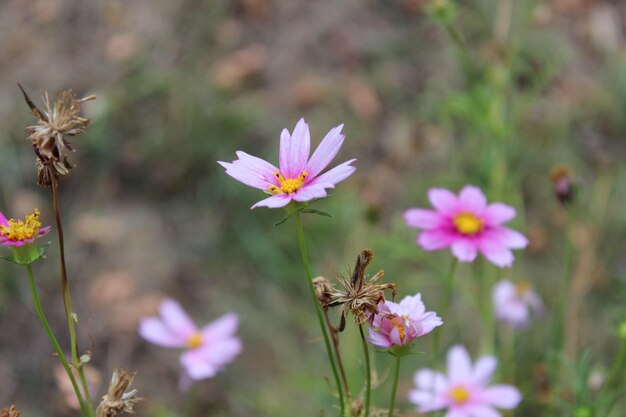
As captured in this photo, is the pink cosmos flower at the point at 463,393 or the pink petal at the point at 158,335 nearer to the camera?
the pink cosmos flower at the point at 463,393

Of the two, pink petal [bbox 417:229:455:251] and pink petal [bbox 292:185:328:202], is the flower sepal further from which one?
pink petal [bbox 417:229:455:251]

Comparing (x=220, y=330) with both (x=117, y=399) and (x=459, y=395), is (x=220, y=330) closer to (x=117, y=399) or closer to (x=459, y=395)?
(x=459, y=395)

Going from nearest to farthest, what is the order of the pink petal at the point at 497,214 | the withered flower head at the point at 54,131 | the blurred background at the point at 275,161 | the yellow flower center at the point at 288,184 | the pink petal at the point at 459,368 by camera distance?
the withered flower head at the point at 54,131
the yellow flower center at the point at 288,184
the pink petal at the point at 497,214
the pink petal at the point at 459,368
the blurred background at the point at 275,161

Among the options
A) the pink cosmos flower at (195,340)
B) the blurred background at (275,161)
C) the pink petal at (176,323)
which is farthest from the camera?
the blurred background at (275,161)

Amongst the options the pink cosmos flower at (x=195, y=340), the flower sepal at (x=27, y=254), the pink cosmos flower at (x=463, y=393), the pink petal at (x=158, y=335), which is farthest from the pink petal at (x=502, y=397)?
the flower sepal at (x=27, y=254)

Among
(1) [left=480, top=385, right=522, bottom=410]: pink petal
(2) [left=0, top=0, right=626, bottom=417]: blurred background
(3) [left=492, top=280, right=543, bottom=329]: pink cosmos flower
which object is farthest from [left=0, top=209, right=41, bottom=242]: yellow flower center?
(3) [left=492, top=280, right=543, bottom=329]: pink cosmos flower

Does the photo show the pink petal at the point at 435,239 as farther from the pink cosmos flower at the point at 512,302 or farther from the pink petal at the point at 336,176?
the pink cosmos flower at the point at 512,302

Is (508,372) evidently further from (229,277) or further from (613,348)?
(229,277)
